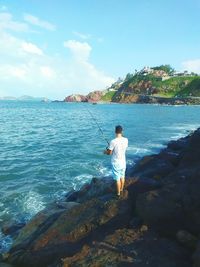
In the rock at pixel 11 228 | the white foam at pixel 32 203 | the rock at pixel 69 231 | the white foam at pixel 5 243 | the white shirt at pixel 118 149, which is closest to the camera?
the rock at pixel 69 231

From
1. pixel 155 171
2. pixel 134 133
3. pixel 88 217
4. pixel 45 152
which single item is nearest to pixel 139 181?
pixel 88 217

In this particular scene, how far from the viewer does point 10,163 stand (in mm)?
27500

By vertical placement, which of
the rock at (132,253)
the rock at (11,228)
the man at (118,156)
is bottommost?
the rock at (11,228)

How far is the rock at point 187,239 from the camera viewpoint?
28.2 ft

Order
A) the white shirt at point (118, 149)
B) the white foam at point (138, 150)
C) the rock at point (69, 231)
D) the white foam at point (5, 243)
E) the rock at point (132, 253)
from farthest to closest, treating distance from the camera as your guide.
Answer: the white foam at point (138, 150) → the white foam at point (5, 243) → the white shirt at point (118, 149) → the rock at point (69, 231) → the rock at point (132, 253)

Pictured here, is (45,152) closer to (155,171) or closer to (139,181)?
(155,171)

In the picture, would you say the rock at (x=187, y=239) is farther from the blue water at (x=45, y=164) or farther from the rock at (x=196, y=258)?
the blue water at (x=45, y=164)

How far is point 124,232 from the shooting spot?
9.46 metres

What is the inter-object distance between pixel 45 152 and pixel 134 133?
18.8m

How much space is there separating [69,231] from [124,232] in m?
2.05

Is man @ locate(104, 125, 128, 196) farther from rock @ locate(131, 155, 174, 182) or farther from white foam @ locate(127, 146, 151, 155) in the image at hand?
white foam @ locate(127, 146, 151, 155)

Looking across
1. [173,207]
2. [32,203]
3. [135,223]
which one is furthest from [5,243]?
[173,207]

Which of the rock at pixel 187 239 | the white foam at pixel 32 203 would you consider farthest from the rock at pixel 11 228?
the rock at pixel 187 239

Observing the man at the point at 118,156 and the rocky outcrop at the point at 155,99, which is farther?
the rocky outcrop at the point at 155,99
